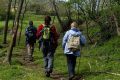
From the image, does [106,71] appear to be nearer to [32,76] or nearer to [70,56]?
[70,56]

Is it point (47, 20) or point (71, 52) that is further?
point (47, 20)

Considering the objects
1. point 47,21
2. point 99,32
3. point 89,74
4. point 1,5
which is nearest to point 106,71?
point 89,74

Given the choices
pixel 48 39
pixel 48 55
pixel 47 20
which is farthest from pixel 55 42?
pixel 47 20

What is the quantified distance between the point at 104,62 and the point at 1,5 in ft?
152

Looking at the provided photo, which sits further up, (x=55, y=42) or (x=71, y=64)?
(x=55, y=42)

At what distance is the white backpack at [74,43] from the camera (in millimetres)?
15250

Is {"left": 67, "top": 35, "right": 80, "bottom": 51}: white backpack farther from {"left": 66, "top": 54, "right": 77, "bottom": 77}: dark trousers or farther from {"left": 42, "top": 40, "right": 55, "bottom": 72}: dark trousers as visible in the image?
{"left": 42, "top": 40, "right": 55, "bottom": 72}: dark trousers

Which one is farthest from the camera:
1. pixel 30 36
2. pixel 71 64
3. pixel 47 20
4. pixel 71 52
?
pixel 30 36

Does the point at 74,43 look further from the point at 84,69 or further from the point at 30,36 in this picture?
the point at 30,36

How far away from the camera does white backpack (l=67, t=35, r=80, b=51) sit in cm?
1525

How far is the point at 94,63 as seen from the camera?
1977cm

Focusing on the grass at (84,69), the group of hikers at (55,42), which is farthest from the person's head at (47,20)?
the grass at (84,69)

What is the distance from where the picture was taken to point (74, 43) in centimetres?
1529

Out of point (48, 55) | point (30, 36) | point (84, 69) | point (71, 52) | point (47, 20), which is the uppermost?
point (47, 20)
